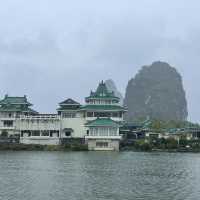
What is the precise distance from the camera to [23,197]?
24391mm

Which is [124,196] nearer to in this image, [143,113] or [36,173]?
[36,173]

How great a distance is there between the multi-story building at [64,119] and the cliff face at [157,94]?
71.5m

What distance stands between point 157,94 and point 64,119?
87.4m

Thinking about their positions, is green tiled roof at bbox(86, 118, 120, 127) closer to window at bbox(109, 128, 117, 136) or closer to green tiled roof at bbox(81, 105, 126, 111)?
window at bbox(109, 128, 117, 136)

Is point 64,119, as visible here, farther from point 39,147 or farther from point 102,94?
point 39,147

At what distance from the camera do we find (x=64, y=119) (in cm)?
8306

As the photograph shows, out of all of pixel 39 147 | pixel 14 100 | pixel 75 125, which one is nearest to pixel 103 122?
pixel 75 125

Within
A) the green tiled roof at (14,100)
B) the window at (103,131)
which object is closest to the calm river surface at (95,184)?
the window at (103,131)

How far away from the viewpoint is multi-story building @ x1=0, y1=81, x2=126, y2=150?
265 feet

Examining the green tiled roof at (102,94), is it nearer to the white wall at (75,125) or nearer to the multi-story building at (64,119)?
the multi-story building at (64,119)

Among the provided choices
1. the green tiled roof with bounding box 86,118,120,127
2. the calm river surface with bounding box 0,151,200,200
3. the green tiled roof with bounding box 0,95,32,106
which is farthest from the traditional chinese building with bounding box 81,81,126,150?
the calm river surface with bounding box 0,151,200,200

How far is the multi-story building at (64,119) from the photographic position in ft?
265

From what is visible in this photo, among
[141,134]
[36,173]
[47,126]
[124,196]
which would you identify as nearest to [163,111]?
[141,134]

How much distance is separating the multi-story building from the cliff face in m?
71.5
